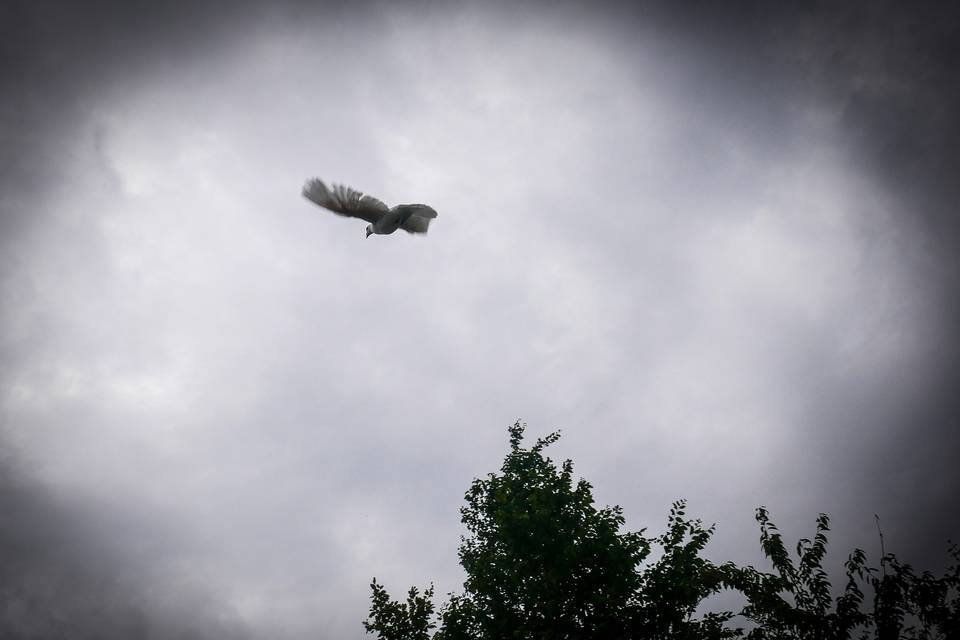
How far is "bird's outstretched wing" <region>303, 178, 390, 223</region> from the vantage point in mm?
7758

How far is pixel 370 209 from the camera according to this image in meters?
8.38

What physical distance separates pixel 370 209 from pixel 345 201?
18.3 inches

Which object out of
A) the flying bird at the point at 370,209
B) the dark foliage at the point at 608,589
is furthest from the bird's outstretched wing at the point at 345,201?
the dark foliage at the point at 608,589

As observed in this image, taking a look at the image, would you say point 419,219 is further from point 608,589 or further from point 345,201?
point 608,589

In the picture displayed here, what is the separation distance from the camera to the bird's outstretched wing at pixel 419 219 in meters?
8.08

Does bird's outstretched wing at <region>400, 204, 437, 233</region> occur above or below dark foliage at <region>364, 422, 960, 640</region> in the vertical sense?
above

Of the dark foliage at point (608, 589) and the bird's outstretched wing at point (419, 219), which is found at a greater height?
the bird's outstretched wing at point (419, 219)

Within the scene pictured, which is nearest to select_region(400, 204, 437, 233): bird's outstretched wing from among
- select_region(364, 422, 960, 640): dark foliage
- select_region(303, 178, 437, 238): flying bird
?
select_region(303, 178, 437, 238): flying bird

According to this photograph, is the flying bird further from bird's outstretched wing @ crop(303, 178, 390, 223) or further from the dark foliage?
the dark foliage

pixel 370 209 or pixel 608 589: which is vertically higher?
pixel 370 209

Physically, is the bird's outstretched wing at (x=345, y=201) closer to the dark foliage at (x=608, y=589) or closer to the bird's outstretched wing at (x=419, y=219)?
the bird's outstretched wing at (x=419, y=219)

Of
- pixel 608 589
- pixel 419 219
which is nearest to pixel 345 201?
pixel 419 219

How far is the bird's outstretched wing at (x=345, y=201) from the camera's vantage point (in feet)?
25.5

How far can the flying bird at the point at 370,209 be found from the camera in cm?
782
